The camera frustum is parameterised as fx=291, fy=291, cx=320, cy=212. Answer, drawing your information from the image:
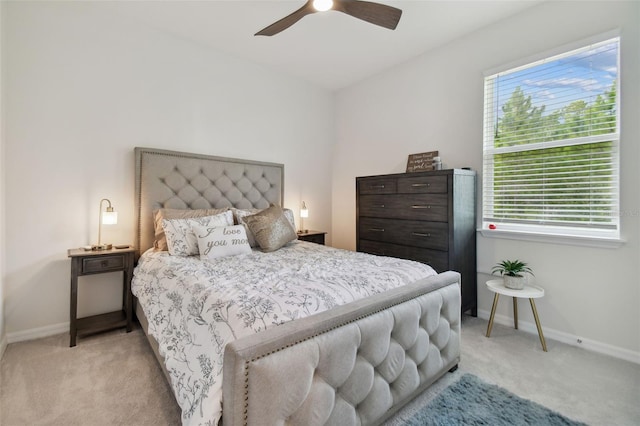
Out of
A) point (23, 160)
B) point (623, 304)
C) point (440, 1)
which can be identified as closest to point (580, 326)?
point (623, 304)

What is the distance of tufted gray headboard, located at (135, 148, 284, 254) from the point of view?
9.05 feet

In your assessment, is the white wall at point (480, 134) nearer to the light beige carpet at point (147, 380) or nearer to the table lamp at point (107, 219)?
the light beige carpet at point (147, 380)

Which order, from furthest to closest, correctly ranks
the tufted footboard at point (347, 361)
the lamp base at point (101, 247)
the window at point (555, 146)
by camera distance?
the lamp base at point (101, 247) < the window at point (555, 146) < the tufted footboard at point (347, 361)

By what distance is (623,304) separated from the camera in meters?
2.16

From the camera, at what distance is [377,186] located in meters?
3.26

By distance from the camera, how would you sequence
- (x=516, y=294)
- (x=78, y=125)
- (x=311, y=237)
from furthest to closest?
(x=311, y=237), (x=78, y=125), (x=516, y=294)

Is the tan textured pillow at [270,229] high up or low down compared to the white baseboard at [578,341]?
up

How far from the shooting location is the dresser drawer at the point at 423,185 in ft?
8.77

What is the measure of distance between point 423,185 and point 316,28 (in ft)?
6.17

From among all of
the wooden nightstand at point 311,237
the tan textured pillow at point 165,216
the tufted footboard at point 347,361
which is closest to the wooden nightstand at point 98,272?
the tan textured pillow at point 165,216

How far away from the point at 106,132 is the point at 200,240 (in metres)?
1.41

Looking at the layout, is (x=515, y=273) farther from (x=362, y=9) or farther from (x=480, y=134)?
(x=362, y=9)

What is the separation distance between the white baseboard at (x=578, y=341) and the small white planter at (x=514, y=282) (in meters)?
0.50

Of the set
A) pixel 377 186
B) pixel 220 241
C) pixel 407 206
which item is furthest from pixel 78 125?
pixel 407 206
